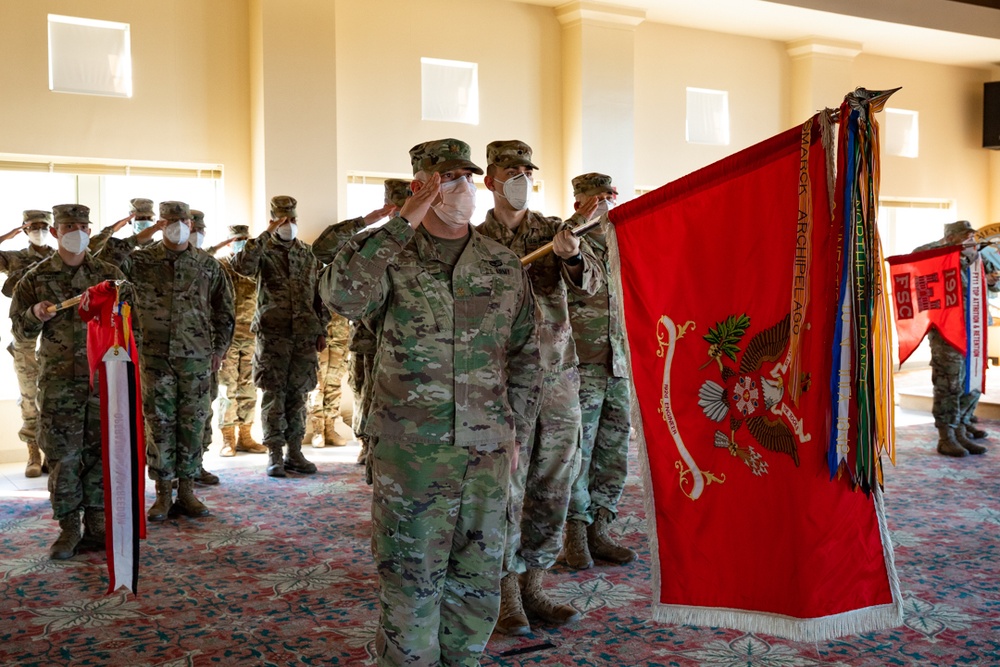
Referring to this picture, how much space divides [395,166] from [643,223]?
210 inches

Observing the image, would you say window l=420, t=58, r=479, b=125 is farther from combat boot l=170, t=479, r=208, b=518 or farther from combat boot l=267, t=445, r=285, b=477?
combat boot l=170, t=479, r=208, b=518

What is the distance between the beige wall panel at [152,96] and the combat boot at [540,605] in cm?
495

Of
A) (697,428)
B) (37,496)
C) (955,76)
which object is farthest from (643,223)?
(955,76)

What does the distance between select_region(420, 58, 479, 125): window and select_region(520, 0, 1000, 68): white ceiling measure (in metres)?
0.95

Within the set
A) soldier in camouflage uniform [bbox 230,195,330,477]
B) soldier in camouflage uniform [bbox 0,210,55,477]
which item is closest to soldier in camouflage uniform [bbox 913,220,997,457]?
soldier in camouflage uniform [bbox 230,195,330,477]

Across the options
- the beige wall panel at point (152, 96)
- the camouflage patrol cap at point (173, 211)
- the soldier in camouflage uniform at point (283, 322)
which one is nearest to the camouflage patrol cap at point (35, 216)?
the beige wall panel at point (152, 96)

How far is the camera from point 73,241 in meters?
4.18

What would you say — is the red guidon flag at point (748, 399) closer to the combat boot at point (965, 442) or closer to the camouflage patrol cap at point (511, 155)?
the camouflage patrol cap at point (511, 155)

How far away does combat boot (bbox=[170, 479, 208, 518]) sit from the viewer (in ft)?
15.9

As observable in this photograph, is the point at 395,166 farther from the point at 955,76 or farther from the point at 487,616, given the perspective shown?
Answer: the point at 955,76

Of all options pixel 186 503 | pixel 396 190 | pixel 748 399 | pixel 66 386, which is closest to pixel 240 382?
pixel 186 503

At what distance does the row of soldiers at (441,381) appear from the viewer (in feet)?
7.77

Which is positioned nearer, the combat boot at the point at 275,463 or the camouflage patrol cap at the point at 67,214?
the camouflage patrol cap at the point at 67,214

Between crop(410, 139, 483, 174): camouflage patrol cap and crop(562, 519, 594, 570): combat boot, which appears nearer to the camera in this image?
crop(410, 139, 483, 174): camouflage patrol cap
